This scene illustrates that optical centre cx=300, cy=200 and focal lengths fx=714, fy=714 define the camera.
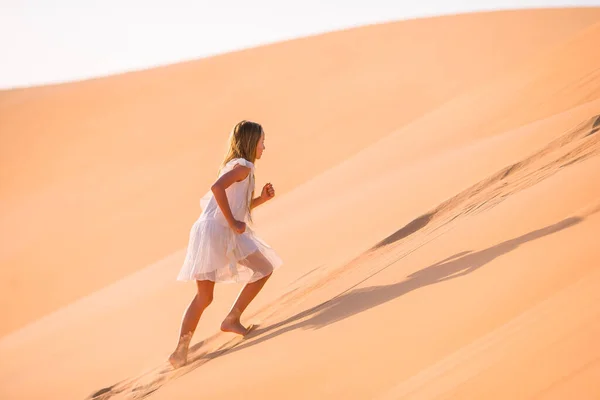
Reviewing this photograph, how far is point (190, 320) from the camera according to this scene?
3.79m

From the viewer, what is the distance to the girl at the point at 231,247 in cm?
369

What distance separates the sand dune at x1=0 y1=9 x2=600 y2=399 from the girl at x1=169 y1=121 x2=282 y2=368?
22 cm

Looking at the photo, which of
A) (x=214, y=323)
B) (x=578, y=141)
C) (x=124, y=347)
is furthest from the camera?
(x=124, y=347)

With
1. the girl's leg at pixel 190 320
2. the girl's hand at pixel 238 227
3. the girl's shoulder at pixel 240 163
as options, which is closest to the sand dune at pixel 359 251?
the girl's leg at pixel 190 320

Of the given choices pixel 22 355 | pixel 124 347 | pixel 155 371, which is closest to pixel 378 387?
pixel 155 371

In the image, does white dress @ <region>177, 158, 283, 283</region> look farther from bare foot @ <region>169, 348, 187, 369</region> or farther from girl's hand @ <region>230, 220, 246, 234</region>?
bare foot @ <region>169, 348, 187, 369</region>

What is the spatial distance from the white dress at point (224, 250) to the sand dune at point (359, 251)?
345 millimetres

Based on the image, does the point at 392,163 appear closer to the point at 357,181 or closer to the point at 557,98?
the point at 357,181

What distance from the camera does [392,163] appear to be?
8.21 metres

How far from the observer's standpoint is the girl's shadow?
10.5 ft

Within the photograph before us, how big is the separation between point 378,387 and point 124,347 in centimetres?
299

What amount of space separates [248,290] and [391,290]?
2.73 ft

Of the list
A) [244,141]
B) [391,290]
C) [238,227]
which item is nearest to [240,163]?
[244,141]

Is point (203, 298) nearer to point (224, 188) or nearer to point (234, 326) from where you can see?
point (234, 326)
